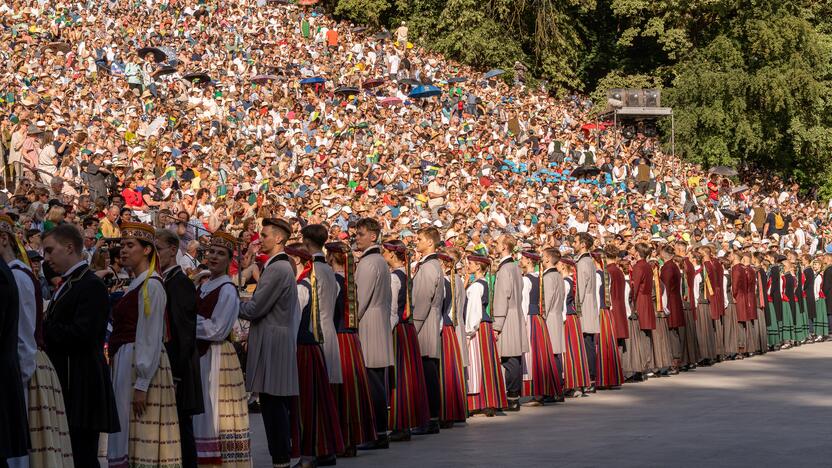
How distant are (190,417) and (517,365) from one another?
7.44 m

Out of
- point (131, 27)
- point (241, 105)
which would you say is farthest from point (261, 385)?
point (131, 27)

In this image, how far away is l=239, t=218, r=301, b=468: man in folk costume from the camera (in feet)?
35.1

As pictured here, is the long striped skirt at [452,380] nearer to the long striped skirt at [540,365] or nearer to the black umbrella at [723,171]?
the long striped skirt at [540,365]

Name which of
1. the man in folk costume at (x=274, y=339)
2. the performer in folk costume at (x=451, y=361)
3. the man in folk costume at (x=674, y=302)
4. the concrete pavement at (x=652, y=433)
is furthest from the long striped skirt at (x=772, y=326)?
the man in folk costume at (x=274, y=339)

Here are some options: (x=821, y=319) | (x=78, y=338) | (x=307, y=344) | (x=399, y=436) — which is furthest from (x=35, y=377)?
(x=821, y=319)

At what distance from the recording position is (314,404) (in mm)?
11445

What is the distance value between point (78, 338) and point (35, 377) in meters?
0.46

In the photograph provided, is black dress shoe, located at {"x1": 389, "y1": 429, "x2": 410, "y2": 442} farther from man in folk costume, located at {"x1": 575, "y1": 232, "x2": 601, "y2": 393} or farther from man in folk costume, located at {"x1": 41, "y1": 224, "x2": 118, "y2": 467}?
man in folk costume, located at {"x1": 575, "y1": 232, "x2": 601, "y2": 393}

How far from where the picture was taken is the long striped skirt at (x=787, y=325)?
2861cm

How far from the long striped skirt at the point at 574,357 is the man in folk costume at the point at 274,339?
7693 millimetres

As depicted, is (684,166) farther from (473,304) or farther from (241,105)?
(473,304)

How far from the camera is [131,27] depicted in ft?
119

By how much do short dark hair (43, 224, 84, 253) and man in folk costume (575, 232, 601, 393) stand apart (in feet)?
35.0

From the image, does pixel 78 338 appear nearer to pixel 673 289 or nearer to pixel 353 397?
pixel 353 397
